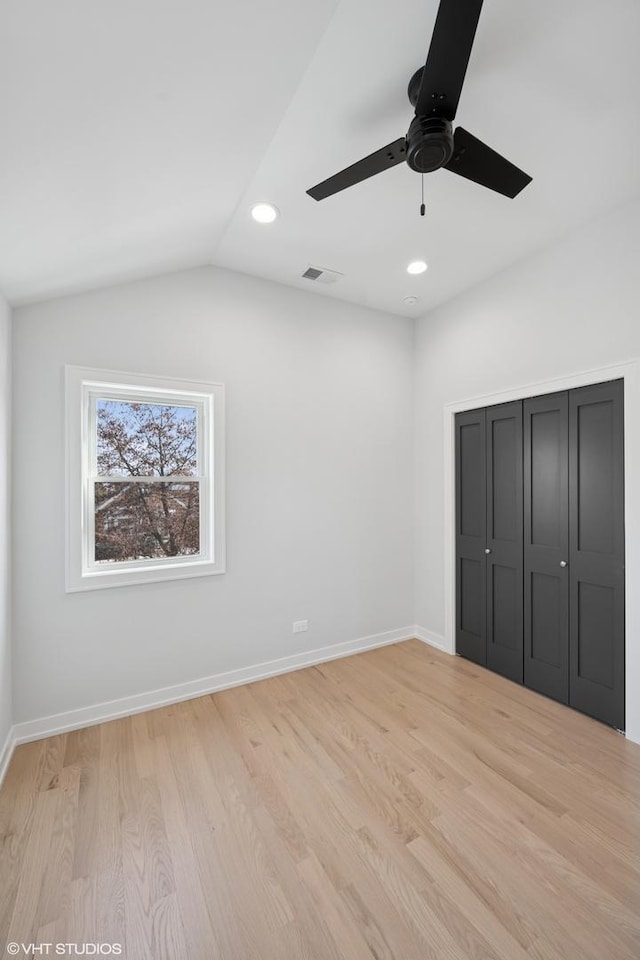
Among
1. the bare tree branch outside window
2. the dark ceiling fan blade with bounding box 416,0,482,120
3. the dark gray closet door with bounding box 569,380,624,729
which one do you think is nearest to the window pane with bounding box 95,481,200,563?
the bare tree branch outside window

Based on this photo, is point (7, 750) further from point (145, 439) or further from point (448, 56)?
point (448, 56)

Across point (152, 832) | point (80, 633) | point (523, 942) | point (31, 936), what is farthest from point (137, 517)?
point (523, 942)

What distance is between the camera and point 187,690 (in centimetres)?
276

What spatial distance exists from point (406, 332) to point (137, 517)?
2.89m

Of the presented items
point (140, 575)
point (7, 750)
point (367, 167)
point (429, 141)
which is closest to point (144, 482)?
point (140, 575)

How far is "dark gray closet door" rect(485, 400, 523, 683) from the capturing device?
9.64 feet

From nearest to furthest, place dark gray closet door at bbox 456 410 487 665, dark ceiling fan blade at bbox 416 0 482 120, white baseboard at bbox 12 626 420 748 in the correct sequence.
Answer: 1. dark ceiling fan blade at bbox 416 0 482 120
2. white baseboard at bbox 12 626 420 748
3. dark gray closet door at bbox 456 410 487 665

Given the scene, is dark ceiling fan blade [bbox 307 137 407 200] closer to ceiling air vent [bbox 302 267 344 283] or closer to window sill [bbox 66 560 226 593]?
ceiling air vent [bbox 302 267 344 283]

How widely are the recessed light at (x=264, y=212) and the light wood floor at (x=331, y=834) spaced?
308 centimetres

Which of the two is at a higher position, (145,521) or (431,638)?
(145,521)

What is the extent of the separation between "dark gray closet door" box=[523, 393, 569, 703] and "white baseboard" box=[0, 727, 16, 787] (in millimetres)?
3246

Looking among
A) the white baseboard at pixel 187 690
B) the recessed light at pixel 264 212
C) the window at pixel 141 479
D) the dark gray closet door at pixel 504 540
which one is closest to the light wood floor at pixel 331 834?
the white baseboard at pixel 187 690

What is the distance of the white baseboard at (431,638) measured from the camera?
349 cm

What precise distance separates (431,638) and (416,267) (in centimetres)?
313
